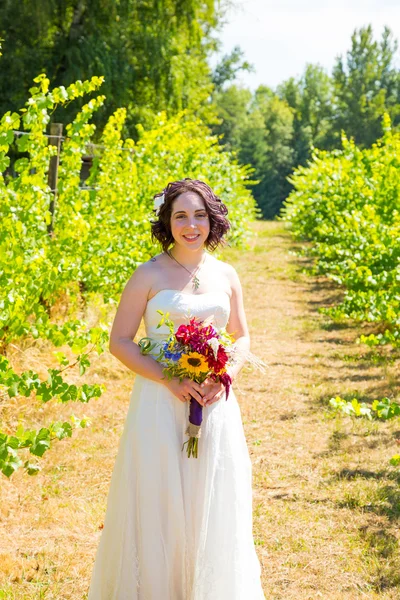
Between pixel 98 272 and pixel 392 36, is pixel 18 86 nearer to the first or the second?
pixel 98 272

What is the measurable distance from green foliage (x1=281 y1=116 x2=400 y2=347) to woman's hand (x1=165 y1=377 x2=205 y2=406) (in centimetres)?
308

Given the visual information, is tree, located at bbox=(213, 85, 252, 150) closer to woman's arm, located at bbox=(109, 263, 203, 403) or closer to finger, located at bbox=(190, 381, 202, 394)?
woman's arm, located at bbox=(109, 263, 203, 403)

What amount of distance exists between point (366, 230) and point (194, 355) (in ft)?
23.4

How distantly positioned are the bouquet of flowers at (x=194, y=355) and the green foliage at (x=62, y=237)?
524 mm

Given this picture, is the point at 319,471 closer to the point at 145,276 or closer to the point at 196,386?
the point at 196,386

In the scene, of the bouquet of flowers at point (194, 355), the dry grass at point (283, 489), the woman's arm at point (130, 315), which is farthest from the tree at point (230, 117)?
the bouquet of flowers at point (194, 355)

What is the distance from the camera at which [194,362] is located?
3057 millimetres

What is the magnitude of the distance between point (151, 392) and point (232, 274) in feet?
2.18

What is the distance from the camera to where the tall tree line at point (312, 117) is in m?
64.0

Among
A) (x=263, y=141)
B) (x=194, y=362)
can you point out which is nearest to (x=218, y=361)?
(x=194, y=362)

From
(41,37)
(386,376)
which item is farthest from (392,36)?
(386,376)

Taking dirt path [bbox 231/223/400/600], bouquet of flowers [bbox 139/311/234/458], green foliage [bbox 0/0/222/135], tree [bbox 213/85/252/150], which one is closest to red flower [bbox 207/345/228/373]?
bouquet of flowers [bbox 139/311/234/458]

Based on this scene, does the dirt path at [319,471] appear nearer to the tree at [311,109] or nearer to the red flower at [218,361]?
the red flower at [218,361]

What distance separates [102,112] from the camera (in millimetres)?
19250
